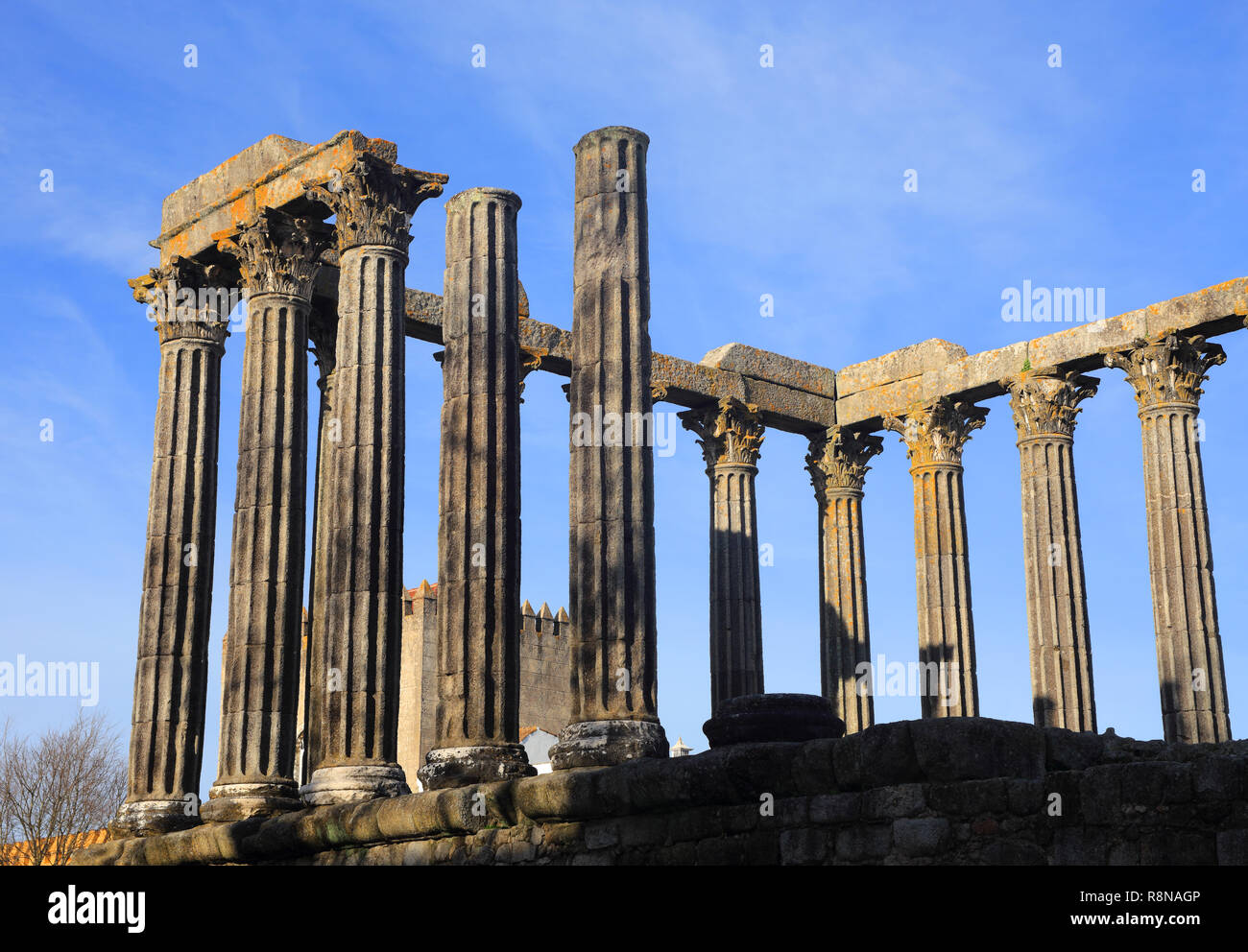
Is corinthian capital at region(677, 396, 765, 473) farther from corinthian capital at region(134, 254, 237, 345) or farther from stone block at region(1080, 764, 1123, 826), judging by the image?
stone block at region(1080, 764, 1123, 826)

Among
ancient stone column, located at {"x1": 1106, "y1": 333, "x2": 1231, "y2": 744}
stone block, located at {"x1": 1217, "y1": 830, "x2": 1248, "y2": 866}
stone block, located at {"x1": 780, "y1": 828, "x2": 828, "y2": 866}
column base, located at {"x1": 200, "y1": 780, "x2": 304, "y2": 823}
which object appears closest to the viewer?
stone block, located at {"x1": 1217, "y1": 830, "x2": 1248, "y2": 866}

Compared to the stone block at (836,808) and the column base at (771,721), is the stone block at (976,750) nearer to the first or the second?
the stone block at (836,808)

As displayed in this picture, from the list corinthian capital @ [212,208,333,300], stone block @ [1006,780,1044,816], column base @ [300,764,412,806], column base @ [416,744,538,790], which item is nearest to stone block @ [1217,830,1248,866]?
stone block @ [1006,780,1044,816]

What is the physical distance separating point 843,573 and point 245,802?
15.2m

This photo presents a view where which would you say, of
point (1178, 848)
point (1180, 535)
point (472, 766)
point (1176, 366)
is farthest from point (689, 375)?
point (1178, 848)

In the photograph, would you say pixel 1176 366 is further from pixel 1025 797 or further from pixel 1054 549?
pixel 1025 797

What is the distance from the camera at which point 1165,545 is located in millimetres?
26875

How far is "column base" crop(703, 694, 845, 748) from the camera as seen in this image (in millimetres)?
15805

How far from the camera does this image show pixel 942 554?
30.8 m

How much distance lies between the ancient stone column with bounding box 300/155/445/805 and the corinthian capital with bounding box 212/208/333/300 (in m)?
1.19

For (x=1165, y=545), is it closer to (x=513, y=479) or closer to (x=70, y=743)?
(x=513, y=479)

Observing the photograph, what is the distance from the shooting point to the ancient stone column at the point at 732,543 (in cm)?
2998

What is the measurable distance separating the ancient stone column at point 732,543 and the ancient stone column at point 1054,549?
5081 millimetres

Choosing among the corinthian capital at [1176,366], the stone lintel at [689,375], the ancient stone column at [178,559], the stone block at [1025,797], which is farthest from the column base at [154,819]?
the corinthian capital at [1176,366]
